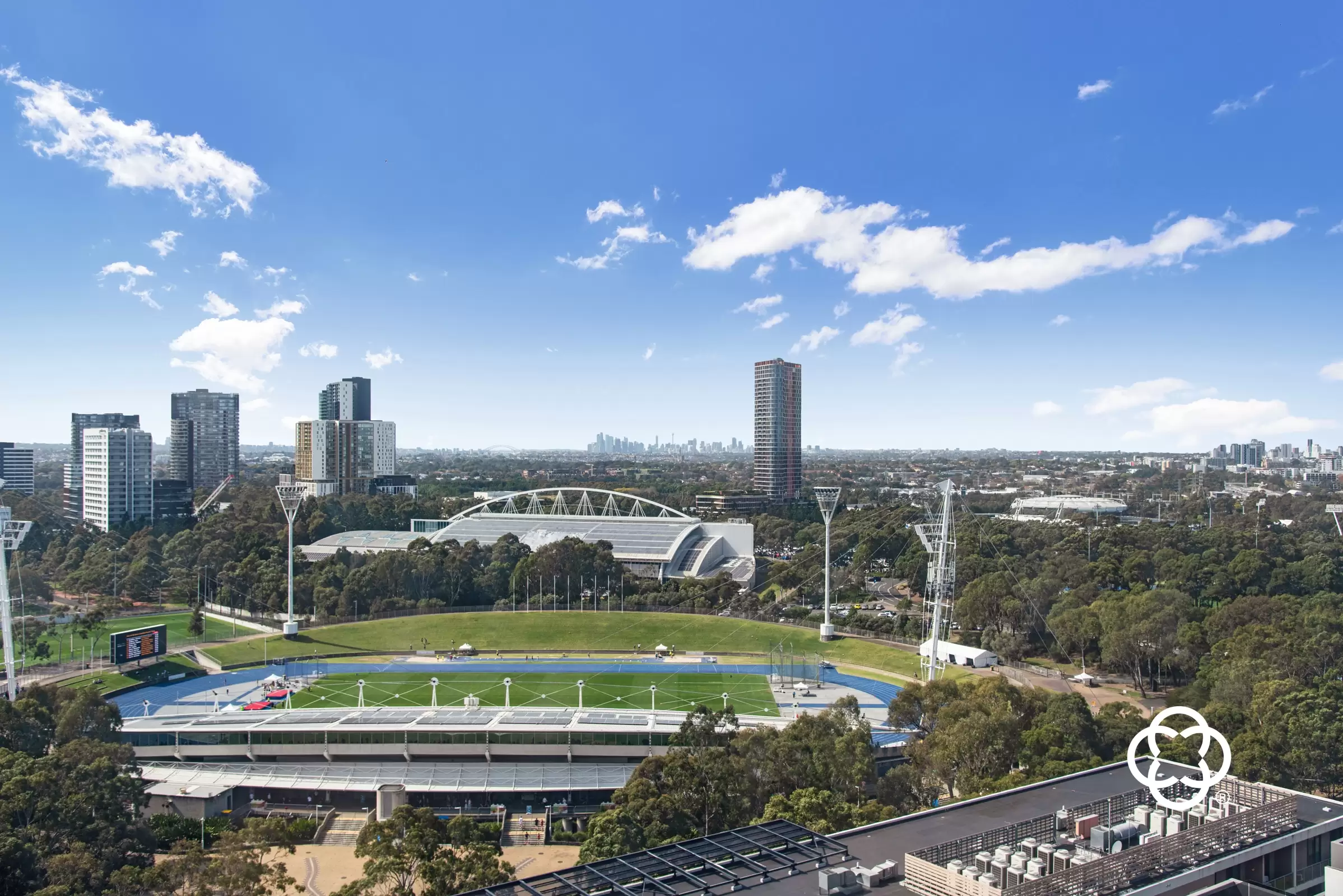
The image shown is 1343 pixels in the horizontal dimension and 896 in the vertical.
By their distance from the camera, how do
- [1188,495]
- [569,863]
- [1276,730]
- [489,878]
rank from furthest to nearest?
1. [1188,495]
2. [1276,730]
3. [569,863]
4. [489,878]

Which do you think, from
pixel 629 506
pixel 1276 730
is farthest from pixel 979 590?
pixel 629 506

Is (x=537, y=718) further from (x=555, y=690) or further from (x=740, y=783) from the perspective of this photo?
(x=740, y=783)

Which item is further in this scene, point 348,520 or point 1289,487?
point 1289,487

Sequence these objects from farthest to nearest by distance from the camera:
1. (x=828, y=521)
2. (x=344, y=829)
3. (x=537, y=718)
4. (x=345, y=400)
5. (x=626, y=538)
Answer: (x=345, y=400), (x=626, y=538), (x=828, y=521), (x=537, y=718), (x=344, y=829)

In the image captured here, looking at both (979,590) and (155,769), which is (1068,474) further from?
(155,769)

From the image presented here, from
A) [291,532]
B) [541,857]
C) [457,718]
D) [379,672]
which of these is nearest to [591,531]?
[291,532]

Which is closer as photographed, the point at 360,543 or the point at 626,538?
the point at 626,538
